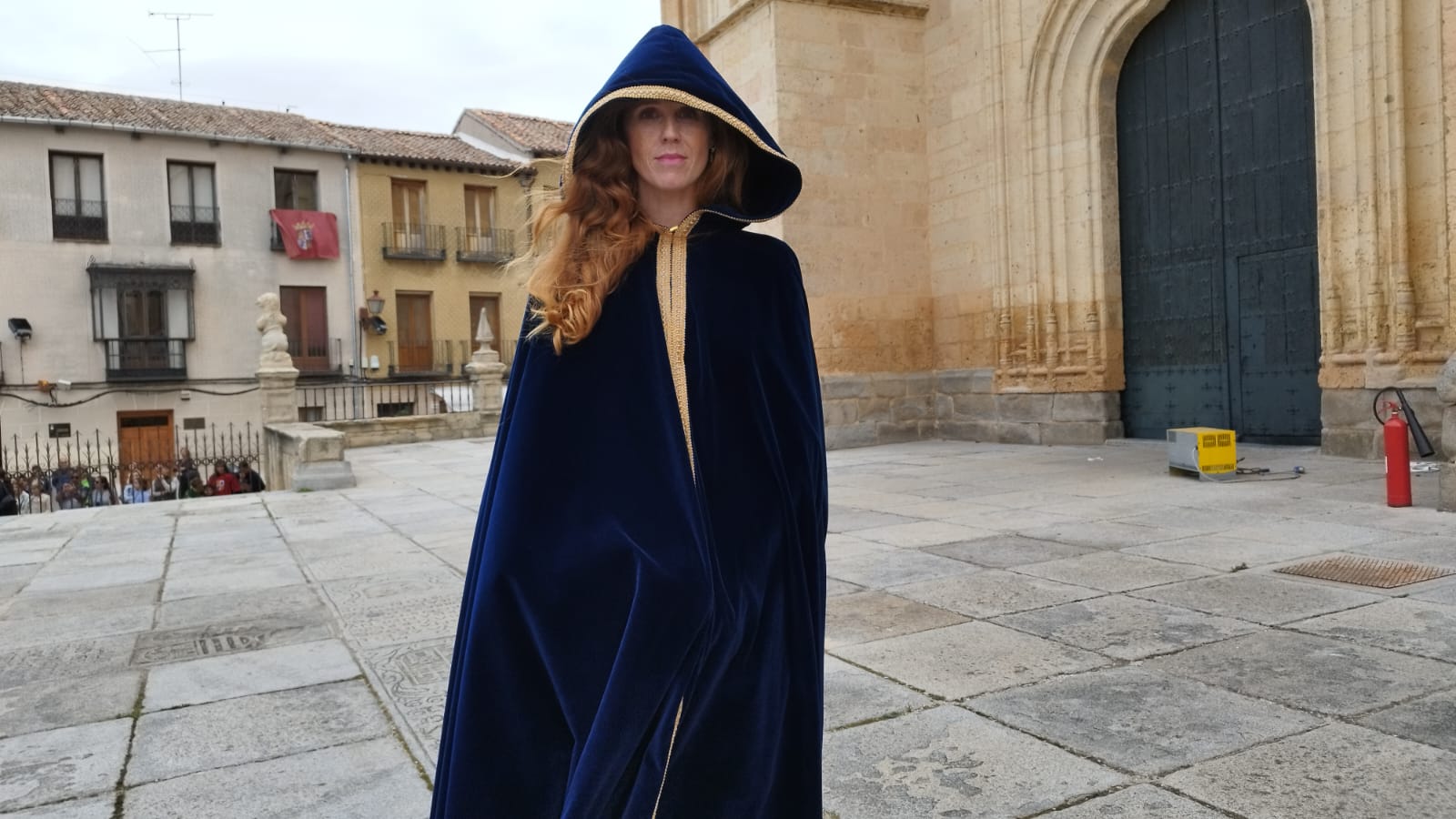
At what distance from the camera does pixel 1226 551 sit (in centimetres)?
480

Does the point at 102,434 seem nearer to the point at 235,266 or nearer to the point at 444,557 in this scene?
the point at 235,266

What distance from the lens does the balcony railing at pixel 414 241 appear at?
89.5 ft

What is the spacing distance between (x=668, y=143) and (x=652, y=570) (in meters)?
0.72

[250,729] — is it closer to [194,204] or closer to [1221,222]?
[1221,222]

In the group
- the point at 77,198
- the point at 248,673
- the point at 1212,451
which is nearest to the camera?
the point at 248,673

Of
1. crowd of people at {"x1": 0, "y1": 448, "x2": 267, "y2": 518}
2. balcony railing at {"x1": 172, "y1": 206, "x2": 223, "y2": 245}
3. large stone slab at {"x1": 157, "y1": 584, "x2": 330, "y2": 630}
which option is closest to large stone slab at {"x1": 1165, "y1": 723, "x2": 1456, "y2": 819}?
large stone slab at {"x1": 157, "y1": 584, "x2": 330, "y2": 630}

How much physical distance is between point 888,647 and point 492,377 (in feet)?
53.1

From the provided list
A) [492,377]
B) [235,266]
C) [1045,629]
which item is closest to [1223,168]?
[1045,629]

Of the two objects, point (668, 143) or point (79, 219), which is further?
point (79, 219)

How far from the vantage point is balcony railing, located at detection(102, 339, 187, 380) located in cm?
2412

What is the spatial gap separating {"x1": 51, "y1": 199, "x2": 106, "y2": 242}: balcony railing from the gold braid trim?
1097 inches

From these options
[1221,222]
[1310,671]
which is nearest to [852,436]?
[1221,222]

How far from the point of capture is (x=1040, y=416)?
37.3ft

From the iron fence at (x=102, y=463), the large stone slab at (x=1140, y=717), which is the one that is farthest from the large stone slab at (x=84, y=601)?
the iron fence at (x=102, y=463)
